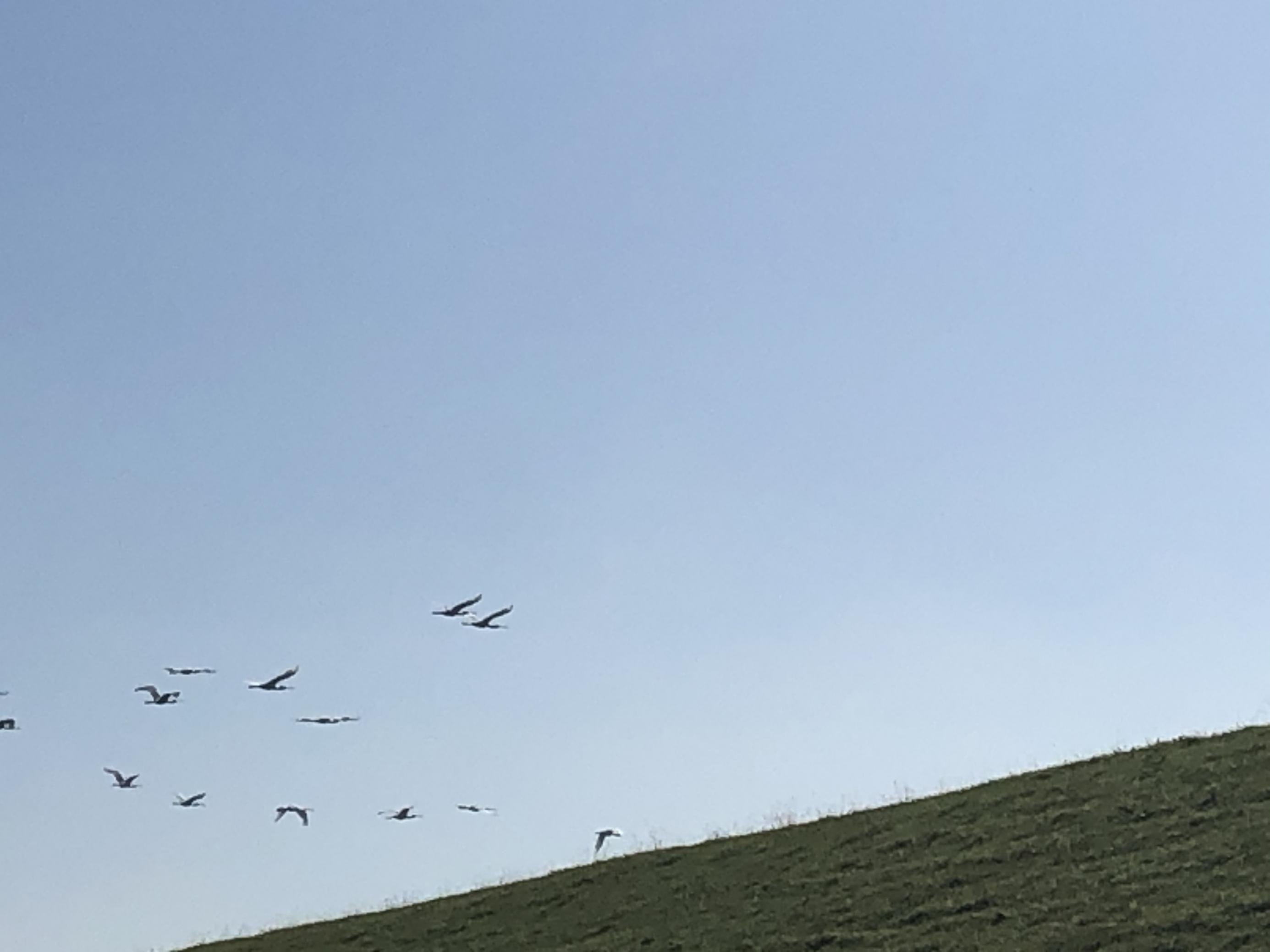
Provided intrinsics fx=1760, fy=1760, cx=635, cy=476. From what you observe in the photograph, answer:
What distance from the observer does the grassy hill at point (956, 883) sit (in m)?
30.2

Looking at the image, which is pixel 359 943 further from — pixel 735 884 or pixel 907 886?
pixel 907 886

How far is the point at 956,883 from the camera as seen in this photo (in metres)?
33.9

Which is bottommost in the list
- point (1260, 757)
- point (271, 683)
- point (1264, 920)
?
point (1264, 920)

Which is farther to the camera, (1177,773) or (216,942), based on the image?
(216,942)

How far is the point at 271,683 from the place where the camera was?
38.8m

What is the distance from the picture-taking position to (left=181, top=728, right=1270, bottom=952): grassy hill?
30234mm

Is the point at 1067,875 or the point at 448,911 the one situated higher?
the point at 448,911

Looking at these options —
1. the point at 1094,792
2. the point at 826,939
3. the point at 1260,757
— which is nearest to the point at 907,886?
the point at 826,939

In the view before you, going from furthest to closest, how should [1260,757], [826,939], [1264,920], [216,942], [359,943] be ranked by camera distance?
→ [216,942], [359,943], [1260,757], [826,939], [1264,920]

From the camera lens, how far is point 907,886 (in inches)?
1347

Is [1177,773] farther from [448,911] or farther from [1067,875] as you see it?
[448,911]

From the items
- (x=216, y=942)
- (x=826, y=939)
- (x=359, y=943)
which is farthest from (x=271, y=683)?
(x=826, y=939)

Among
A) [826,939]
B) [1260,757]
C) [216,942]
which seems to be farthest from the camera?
[216,942]

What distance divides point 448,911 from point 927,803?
452 inches
